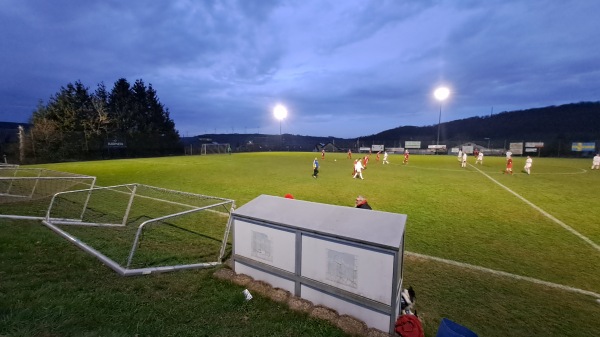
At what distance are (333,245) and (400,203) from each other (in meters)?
9.16

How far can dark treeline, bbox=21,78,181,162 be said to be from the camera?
35156mm

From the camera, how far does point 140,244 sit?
6.83 metres

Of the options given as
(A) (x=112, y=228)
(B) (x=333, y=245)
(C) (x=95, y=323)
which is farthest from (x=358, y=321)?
(A) (x=112, y=228)

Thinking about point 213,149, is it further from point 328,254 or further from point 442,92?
point 328,254

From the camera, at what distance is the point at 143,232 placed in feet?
25.5

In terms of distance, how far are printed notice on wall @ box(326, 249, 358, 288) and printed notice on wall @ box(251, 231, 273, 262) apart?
1220 millimetres

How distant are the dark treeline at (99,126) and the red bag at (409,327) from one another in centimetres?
4539

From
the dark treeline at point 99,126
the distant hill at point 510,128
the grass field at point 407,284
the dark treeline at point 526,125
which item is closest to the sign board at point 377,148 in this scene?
the distant hill at point 510,128

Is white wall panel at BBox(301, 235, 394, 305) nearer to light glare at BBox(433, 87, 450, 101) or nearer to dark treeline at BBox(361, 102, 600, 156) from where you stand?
light glare at BBox(433, 87, 450, 101)

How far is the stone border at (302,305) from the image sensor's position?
12.5ft

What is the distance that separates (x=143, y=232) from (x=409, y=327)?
24.5 feet

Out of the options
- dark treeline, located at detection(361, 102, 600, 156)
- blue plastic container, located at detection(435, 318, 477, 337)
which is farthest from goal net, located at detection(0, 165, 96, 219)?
dark treeline, located at detection(361, 102, 600, 156)

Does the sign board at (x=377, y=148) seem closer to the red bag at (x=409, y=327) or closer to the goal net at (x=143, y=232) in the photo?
the goal net at (x=143, y=232)

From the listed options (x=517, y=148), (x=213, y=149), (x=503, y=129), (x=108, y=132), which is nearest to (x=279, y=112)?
(x=213, y=149)
